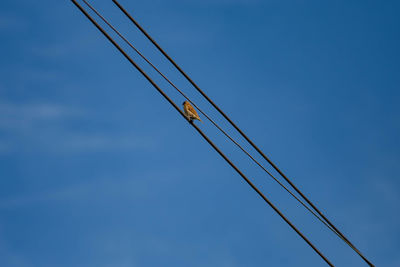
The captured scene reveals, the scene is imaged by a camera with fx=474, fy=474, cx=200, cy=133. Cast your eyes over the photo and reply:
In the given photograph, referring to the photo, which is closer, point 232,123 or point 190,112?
point 232,123

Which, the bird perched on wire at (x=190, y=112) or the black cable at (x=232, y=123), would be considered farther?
the bird perched on wire at (x=190, y=112)

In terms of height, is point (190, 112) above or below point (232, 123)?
above

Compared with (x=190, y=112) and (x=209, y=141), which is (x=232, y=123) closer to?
(x=209, y=141)

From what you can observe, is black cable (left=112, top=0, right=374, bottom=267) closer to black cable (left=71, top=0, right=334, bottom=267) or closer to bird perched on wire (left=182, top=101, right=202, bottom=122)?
black cable (left=71, top=0, right=334, bottom=267)

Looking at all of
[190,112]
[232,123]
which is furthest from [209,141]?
[190,112]

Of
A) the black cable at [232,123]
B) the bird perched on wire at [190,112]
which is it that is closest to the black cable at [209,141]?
the black cable at [232,123]

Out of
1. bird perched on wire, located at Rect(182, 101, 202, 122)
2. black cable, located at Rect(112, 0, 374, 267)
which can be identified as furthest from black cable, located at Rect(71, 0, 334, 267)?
bird perched on wire, located at Rect(182, 101, 202, 122)

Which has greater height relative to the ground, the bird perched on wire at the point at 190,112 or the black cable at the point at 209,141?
the bird perched on wire at the point at 190,112

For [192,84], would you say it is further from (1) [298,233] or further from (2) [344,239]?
(2) [344,239]

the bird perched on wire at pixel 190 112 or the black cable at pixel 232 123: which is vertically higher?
the bird perched on wire at pixel 190 112

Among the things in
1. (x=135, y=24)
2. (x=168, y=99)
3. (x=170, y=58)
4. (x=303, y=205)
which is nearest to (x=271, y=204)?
Result: (x=303, y=205)

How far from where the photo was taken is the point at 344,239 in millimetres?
7145

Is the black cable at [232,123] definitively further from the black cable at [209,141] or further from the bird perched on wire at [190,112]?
the bird perched on wire at [190,112]

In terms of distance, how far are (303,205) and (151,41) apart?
322cm
